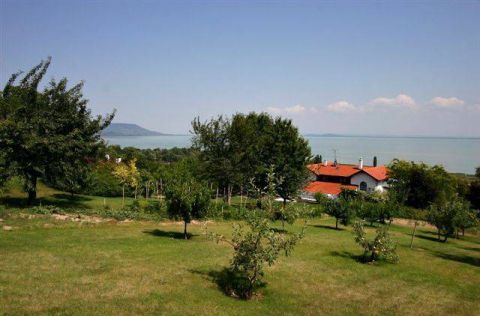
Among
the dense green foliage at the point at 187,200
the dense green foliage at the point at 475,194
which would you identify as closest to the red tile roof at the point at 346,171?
the dense green foliage at the point at 475,194

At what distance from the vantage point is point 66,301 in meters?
14.7

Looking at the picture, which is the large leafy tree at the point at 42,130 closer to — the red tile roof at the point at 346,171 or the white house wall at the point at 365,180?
the red tile roof at the point at 346,171

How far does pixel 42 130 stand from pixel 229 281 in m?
26.9

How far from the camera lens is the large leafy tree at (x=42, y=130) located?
1352 inches

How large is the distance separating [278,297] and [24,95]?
3207 centimetres

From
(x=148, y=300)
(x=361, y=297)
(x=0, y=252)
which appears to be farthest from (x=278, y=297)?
(x=0, y=252)

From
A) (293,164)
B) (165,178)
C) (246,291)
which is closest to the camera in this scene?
(246,291)

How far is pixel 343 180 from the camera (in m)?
85.9

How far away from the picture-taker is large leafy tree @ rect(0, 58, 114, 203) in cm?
3434

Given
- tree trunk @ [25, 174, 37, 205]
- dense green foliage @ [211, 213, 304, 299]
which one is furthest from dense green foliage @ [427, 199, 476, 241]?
tree trunk @ [25, 174, 37, 205]

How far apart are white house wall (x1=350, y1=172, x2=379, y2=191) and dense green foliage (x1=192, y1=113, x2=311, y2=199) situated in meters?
28.4

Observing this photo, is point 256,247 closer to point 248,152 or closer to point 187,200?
point 187,200

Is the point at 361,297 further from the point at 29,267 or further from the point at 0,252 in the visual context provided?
the point at 0,252

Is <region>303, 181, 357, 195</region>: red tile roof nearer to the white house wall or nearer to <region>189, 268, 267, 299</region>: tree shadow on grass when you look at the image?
the white house wall
